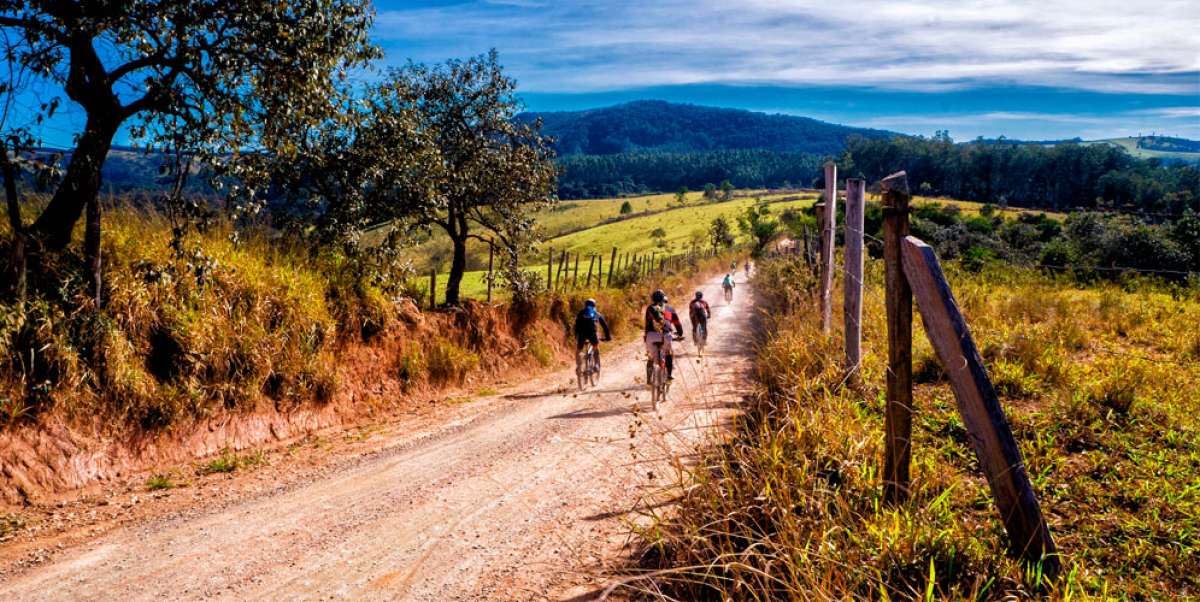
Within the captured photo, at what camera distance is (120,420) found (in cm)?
870

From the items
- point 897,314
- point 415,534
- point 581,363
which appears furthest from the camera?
point 581,363

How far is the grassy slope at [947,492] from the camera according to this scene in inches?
151

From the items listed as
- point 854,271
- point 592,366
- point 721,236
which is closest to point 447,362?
point 592,366

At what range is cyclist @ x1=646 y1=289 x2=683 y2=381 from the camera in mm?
12410

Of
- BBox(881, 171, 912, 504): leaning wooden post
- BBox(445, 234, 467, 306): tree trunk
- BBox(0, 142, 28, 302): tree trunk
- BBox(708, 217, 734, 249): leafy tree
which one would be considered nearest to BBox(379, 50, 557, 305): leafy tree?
BBox(445, 234, 467, 306): tree trunk

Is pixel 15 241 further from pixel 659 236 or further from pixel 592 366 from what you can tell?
pixel 659 236

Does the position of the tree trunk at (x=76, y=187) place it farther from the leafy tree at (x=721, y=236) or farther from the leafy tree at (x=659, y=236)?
the leafy tree at (x=659, y=236)

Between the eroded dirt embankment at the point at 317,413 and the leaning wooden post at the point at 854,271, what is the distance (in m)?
8.78

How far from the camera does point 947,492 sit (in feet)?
13.5

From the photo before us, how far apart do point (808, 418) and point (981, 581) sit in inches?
100

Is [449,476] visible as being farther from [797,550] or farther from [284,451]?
[797,550]

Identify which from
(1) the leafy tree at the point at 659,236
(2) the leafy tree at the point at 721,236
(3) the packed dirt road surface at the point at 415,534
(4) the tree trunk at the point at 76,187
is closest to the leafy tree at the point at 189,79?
(4) the tree trunk at the point at 76,187

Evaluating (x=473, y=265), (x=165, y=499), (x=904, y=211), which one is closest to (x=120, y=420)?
(x=165, y=499)

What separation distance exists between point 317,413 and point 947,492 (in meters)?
10.3
